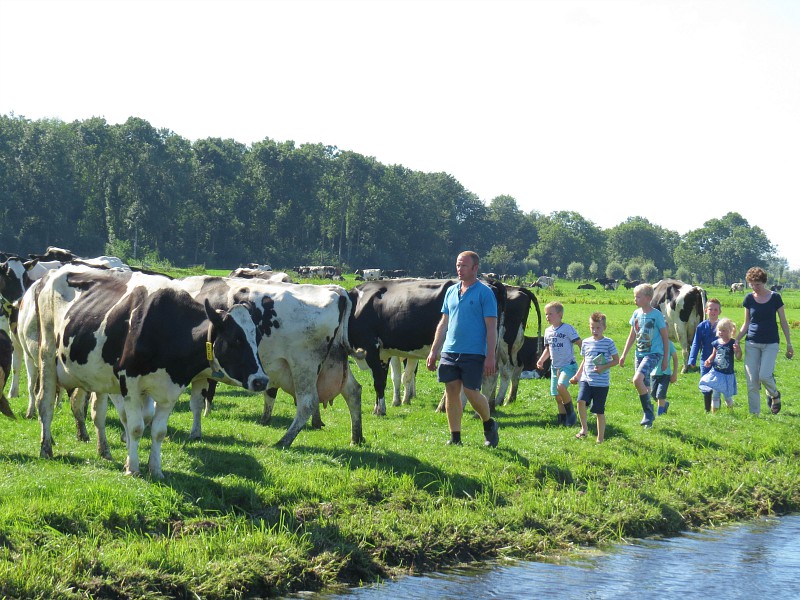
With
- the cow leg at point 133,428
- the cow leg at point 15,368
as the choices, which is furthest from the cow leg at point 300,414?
the cow leg at point 15,368

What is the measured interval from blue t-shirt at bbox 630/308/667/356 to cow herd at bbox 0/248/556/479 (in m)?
2.34

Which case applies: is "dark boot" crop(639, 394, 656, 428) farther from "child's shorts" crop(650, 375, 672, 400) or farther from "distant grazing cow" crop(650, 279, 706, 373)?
"distant grazing cow" crop(650, 279, 706, 373)

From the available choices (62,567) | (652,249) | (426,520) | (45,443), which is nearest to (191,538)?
(62,567)

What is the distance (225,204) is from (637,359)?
98431 mm

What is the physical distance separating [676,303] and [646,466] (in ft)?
47.1

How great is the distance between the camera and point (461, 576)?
8.01 meters

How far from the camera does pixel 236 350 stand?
962 centimetres

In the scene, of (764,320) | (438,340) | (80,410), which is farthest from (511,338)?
(80,410)

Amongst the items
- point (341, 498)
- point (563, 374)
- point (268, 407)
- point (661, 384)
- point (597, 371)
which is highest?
point (597, 371)

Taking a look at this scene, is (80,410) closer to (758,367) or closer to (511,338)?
(511,338)

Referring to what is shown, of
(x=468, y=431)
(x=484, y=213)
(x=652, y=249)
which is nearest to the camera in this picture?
(x=468, y=431)

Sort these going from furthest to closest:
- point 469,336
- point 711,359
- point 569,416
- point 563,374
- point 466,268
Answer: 1. point 711,359
2. point 569,416
3. point 563,374
4. point 469,336
5. point 466,268

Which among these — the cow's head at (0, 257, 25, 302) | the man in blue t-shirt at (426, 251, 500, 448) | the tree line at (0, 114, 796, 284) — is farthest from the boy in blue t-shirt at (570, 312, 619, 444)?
the tree line at (0, 114, 796, 284)

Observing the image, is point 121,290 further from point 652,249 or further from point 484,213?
point 652,249
